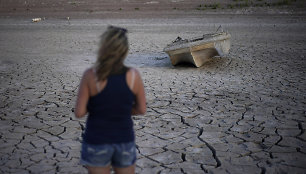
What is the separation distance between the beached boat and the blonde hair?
22.0ft

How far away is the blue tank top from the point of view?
190cm

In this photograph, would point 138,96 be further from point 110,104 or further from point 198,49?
point 198,49

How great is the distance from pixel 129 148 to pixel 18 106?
4.37 m

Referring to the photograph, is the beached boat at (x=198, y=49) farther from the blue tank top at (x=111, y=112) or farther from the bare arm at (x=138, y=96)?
the blue tank top at (x=111, y=112)

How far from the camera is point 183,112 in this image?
17.4 feet

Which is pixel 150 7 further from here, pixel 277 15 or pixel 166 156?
pixel 166 156

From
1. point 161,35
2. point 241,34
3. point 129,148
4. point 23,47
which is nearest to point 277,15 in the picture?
point 241,34

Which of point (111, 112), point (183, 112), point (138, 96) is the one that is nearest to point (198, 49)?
point (183, 112)

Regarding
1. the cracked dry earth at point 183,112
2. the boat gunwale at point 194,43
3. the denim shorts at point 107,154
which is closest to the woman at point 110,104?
the denim shorts at point 107,154

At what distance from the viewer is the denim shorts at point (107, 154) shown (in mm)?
1960

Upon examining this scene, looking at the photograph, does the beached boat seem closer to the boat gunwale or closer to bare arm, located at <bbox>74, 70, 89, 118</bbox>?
the boat gunwale

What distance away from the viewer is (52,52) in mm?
11555

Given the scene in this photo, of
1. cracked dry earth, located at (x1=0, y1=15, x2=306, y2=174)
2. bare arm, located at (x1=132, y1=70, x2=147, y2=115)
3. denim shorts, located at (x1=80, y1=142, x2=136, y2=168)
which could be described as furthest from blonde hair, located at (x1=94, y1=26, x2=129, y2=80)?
cracked dry earth, located at (x1=0, y1=15, x2=306, y2=174)

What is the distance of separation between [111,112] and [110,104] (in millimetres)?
56
